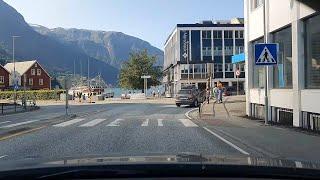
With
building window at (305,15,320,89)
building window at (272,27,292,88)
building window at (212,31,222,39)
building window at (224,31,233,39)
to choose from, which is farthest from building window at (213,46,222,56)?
building window at (305,15,320,89)

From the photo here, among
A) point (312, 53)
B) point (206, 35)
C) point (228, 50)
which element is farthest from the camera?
point (228, 50)

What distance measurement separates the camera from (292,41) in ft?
72.0

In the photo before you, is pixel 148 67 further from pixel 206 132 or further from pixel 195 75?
pixel 206 132

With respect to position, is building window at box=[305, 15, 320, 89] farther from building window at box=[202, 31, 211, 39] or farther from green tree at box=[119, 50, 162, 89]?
building window at box=[202, 31, 211, 39]

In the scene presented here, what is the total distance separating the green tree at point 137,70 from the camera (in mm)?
101250

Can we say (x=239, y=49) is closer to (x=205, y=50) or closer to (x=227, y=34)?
(x=227, y=34)

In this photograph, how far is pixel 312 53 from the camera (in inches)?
807

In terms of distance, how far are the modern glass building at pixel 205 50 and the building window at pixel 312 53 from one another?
272 ft

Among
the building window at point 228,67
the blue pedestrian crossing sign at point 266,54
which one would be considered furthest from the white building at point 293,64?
the building window at point 228,67

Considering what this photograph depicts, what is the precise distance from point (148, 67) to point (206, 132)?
80.8 m

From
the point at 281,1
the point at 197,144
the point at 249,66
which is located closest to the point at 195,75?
the point at 249,66

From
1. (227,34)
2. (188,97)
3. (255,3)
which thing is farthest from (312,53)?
(227,34)

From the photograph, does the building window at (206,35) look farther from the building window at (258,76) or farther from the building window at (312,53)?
the building window at (312,53)

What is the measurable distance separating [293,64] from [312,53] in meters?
1.49
